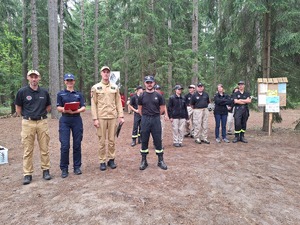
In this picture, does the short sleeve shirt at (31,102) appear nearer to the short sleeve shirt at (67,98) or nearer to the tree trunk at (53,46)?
the short sleeve shirt at (67,98)

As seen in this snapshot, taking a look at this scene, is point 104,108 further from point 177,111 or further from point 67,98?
point 177,111

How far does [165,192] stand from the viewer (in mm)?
4273

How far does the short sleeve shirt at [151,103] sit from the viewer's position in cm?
555

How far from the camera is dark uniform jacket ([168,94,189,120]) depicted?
26.3 ft

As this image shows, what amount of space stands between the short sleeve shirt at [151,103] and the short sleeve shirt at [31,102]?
2.03 metres

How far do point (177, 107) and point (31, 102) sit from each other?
172 inches

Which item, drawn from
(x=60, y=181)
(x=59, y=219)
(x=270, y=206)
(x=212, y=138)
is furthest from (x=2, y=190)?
(x=212, y=138)

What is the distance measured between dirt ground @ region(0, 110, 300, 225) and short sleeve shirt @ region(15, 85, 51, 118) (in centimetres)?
133

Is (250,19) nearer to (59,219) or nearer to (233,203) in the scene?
(233,203)

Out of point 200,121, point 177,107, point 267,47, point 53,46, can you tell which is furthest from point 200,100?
point 53,46

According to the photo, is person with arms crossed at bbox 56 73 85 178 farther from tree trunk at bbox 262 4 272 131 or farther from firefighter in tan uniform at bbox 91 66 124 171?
tree trunk at bbox 262 4 272 131

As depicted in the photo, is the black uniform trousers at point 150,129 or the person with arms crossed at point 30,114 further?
the black uniform trousers at point 150,129

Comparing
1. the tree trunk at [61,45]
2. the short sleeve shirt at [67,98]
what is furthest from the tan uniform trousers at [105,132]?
the tree trunk at [61,45]

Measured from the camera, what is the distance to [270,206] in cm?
402
